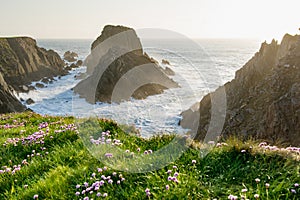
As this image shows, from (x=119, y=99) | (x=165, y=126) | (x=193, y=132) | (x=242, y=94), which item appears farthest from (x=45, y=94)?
(x=242, y=94)

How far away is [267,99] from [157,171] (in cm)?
1858

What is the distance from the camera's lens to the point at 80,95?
174 ft

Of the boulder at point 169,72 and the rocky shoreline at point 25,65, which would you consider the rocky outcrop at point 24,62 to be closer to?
the rocky shoreline at point 25,65

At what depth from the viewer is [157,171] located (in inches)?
184

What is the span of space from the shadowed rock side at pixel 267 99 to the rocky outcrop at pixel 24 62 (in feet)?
163

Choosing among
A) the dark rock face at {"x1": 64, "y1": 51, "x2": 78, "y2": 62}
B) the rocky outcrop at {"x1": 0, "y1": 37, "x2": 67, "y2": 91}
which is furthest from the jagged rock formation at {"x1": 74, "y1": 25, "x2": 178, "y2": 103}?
the dark rock face at {"x1": 64, "y1": 51, "x2": 78, "y2": 62}

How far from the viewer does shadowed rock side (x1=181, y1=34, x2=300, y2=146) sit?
59.2 feet

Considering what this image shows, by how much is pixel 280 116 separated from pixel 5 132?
51.2 feet

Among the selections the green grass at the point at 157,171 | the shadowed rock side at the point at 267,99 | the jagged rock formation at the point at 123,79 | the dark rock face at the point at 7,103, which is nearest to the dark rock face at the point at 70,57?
the jagged rock formation at the point at 123,79

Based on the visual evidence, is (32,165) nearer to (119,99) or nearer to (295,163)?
(295,163)

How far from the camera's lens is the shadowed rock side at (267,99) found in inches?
711

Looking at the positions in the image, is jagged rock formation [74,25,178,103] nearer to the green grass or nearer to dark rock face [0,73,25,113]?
dark rock face [0,73,25,113]

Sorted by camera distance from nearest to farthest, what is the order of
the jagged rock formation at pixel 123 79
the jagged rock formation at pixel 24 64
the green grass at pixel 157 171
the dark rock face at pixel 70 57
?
the green grass at pixel 157 171
the jagged rock formation at pixel 123 79
the jagged rock formation at pixel 24 64
the dark rock face at pixel 70 57

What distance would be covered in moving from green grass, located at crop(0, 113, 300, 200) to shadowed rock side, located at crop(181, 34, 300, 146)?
A: 9.69 meters
